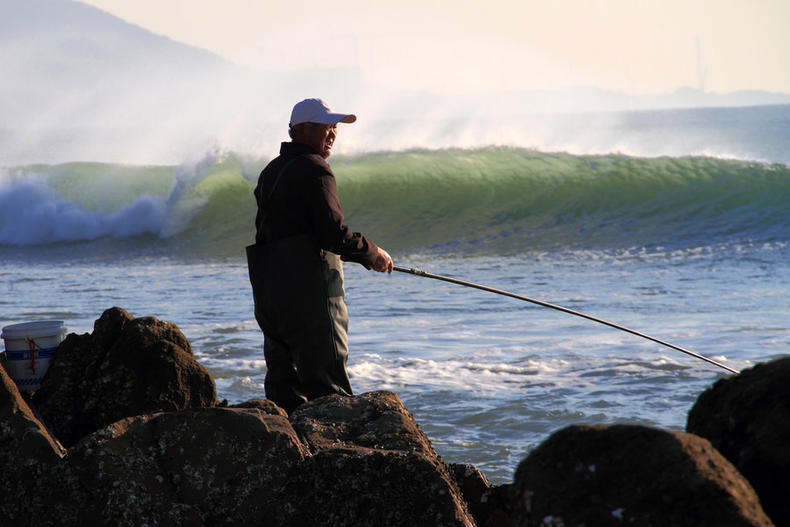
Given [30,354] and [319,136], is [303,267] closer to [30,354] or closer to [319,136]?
[319,136]

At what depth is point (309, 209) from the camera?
4.03 m

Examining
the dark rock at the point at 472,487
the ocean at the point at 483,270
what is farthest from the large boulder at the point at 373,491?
the ocean at the point at 483,270

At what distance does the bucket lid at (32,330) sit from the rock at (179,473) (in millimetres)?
1022

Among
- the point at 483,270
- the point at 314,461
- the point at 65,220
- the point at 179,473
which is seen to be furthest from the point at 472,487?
the point at 65,220

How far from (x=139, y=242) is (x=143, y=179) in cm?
642

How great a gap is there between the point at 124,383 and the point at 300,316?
797 mm

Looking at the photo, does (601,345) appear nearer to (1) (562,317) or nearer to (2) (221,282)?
(1) (562,317)

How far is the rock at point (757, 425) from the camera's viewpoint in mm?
1853

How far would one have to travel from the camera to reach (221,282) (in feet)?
41.7

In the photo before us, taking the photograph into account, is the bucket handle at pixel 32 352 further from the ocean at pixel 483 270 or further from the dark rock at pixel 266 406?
the ocean at pixel 483 270

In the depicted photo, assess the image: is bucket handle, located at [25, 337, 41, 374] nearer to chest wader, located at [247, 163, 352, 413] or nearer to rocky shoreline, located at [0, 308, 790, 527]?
rocky shoreline, located at [0, 308, 790, 527]

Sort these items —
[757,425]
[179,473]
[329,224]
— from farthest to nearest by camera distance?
[329,224]
[179,473]
[757,425]

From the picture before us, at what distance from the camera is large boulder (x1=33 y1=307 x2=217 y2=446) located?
11.7 ft

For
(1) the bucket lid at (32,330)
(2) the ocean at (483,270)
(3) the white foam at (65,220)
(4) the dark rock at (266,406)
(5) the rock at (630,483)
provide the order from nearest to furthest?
1. (5) the rock at (630,483)
2. (4) the dark rock at (266,406)
3. (1) the bucket lid at (32,330)
4. (2) the ocean at (483,270)
5. (3) the white foam at (65,220)
